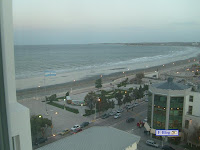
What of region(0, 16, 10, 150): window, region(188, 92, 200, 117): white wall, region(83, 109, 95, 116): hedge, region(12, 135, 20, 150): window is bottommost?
region(83, 109, 95, 116): hedge

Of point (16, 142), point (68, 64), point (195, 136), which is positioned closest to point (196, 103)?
point (195, 136)

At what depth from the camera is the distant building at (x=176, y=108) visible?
6.51m

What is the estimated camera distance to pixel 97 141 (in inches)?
175

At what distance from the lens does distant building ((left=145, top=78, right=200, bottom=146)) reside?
6.51 meters

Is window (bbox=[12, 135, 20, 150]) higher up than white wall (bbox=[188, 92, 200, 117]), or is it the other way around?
window (bbox=[12, 135, 20, 150])

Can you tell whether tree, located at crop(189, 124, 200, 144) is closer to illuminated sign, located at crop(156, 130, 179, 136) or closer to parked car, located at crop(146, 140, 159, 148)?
illuminated sign, located at crop(156, 130, 179, 136)

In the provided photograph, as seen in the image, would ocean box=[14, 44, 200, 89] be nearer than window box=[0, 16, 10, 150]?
No

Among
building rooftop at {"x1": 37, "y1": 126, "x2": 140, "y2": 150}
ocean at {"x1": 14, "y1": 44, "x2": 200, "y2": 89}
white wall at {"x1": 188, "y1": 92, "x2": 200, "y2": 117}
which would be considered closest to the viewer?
ocean at {"x1": 14, "y1": 44, "x2": 200, "y2": 89}

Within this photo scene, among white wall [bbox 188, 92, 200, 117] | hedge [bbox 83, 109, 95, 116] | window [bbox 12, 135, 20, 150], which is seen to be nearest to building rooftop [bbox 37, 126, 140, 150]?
white wall [bbox 188, 92, 200, 117]

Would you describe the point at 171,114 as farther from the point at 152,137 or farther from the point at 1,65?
the point at 1,65

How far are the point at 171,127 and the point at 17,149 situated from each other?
21.7 feet

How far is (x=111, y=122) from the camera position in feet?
27.2

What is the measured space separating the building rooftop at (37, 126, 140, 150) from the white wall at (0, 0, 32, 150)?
3.63 m

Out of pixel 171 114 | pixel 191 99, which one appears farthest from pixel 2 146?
pixel 191 99
